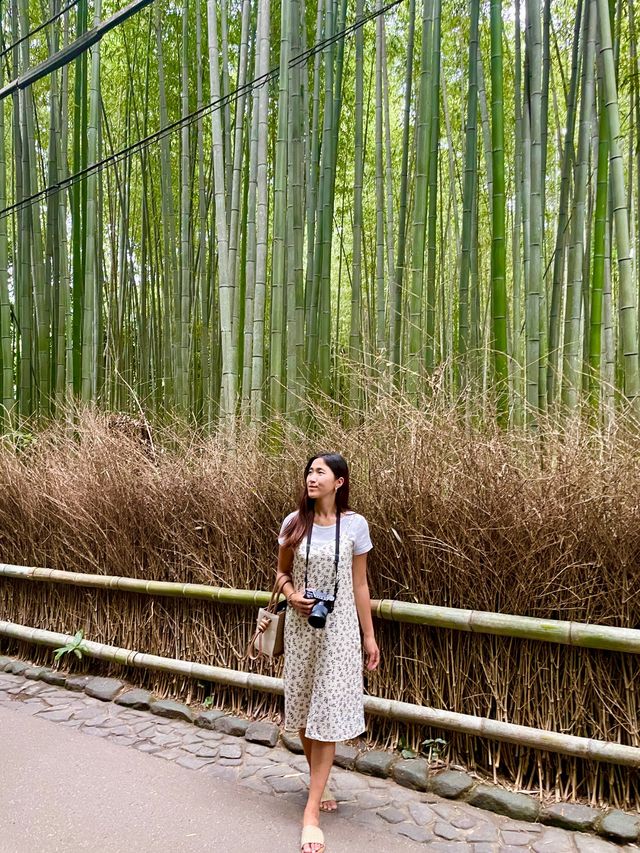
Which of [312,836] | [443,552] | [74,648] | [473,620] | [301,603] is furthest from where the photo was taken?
[74,648]

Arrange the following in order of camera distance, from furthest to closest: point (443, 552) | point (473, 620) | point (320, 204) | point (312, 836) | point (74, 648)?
1. point (320, 204)
2. point (74, 648)
3. point (443, 552)
4. point (473, 620)
5. point (312, 836)

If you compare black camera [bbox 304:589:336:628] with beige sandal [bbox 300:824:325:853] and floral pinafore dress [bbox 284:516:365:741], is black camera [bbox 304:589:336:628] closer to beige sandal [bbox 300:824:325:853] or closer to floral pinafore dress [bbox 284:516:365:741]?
floral pinafore dress [bbox 284:516:365:741]

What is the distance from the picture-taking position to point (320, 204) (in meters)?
4.61

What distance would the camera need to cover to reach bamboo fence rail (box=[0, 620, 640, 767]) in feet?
6.80

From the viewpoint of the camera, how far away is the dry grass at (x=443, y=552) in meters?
2.19

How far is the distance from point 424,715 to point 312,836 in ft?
2.04

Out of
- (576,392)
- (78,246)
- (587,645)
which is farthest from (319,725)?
(78,246)

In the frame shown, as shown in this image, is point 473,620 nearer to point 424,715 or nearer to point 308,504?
point 424,715

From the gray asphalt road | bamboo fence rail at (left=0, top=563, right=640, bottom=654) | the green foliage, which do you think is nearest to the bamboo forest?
bamboo fence rail at (left=0, top=563, right=640, bottom=654)

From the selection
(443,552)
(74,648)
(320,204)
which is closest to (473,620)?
(443,552)

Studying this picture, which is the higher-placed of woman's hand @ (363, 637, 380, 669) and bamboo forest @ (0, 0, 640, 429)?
bamboo forest @ (0, 0, 640, 429)

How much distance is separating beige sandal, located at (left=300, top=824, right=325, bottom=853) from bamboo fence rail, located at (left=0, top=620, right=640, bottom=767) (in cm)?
59

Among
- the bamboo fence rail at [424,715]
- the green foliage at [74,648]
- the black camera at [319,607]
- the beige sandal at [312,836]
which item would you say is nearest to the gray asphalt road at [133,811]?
the beige sandal at [312,836]

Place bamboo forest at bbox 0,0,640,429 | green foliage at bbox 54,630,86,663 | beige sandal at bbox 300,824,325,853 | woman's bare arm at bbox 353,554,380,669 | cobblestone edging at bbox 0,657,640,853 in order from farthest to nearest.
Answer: bamboo forest at bbox 0,0,640,429, green foliage at bbox 54,630,86,663, woman's bare arm at bbox 353,554,380,669, cobblestone edging at bbox 0,657,640,853, beige sandal at bbox 300,824,325,853
